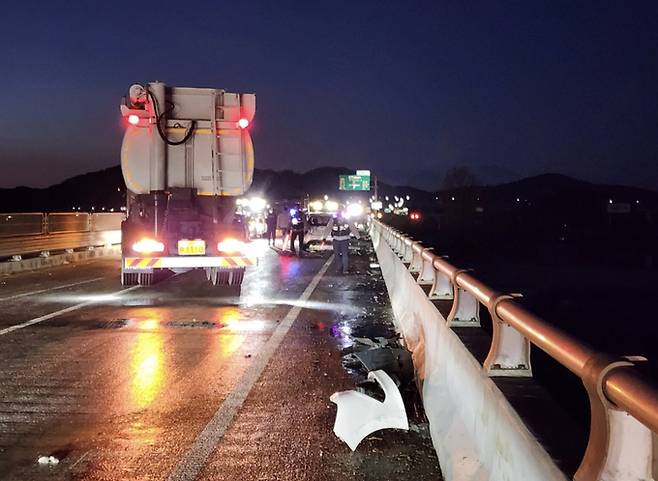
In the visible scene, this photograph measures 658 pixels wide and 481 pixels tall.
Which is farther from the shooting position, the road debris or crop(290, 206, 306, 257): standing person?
crop(290, 206, 306, 257): standing person

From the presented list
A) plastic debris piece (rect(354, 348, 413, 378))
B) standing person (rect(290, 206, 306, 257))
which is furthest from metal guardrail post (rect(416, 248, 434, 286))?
standing person (rect(290, 206, 306, 257))

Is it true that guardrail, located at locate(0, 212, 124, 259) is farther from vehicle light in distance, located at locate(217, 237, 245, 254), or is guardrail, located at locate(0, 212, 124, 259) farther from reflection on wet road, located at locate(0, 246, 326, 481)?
vehicle light in distance, located at locate(217, 237, 245, 254)

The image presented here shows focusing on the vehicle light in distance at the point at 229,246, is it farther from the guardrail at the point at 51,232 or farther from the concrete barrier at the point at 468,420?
the guardrail at the point at 51,232

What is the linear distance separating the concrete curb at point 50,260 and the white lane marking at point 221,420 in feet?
42.6

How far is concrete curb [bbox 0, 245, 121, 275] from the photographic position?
19.8 metres

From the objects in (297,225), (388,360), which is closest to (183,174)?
(388,360)

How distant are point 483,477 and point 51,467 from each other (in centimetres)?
306

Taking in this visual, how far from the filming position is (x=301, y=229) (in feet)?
89.4

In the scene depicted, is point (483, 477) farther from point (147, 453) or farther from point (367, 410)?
point (147, 453)

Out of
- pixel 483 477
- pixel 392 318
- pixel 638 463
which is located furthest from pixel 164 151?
pixel 638 463

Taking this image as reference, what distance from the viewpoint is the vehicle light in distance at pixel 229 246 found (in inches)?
536

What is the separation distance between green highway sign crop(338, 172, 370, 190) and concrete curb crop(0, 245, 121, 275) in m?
53.1

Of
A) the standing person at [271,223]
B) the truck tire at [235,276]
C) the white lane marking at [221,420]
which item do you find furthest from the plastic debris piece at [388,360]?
the standing person at [271,223]

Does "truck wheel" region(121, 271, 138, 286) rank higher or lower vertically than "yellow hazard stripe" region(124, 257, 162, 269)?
lower
